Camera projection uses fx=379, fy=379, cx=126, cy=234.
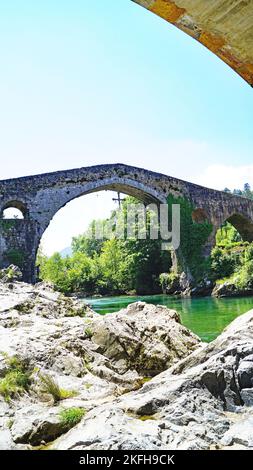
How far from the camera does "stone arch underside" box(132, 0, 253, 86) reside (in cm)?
181

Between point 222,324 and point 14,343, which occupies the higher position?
point 14,343

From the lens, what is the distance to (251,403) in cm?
248

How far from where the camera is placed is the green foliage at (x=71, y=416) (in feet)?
9.42

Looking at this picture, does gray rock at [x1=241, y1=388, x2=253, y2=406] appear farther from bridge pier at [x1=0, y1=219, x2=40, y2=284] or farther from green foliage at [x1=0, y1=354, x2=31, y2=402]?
bridge pier at [x1=0, y1=219, x2=40, y2=284]

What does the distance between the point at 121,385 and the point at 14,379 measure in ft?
3.99

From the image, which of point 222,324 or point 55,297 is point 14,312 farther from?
point 222,324

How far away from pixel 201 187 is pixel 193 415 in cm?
2407

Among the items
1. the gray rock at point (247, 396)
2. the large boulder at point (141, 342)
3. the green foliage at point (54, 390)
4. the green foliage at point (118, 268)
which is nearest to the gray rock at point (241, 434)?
the gray rock at point (247, 396)

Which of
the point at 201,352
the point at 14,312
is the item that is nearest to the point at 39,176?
the point at 14,312

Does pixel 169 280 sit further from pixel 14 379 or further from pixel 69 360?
pixel 14 379

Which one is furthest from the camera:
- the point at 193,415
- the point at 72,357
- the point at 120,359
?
the point at 120,359

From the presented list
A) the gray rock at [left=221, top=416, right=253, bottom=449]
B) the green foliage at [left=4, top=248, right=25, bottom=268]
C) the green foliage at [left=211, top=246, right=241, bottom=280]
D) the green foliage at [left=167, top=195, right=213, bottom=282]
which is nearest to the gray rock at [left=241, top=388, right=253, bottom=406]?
the gray rock at [left=221, top=416, right=253, bottom=449]

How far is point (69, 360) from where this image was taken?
174 inches
